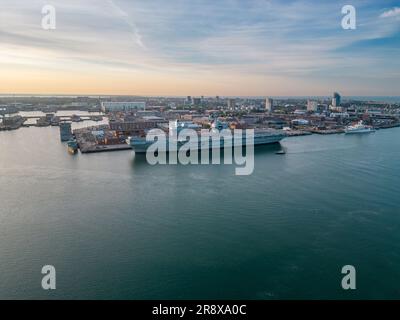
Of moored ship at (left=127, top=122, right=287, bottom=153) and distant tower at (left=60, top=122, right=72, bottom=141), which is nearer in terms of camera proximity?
moored ship at (left=127, top=122, right=287, bottom=153)

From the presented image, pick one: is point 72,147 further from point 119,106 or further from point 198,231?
point 119,106

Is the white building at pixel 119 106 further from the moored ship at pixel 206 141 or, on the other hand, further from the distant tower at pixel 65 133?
the moored ship at pixel 206 141

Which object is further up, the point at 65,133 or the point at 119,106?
the point at 119,106

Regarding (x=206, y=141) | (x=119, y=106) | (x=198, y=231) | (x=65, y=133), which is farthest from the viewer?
(x=119, y=106)

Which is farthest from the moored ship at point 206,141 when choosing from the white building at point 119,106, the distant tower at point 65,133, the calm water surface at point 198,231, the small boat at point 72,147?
the white building at point 119,106

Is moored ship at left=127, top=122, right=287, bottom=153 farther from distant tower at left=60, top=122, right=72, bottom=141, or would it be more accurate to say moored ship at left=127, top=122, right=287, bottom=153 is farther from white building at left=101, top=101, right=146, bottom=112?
white building at left=101, top=101, right=146, bottom=112

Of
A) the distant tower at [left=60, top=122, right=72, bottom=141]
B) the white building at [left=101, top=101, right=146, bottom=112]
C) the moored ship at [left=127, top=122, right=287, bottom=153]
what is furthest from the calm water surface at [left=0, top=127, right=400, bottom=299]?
the white building at [left=101, top=101, right=146, bottom=112]

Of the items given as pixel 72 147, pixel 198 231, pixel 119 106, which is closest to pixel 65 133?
pixel 72 147

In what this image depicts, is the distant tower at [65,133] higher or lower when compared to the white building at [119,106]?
lower
